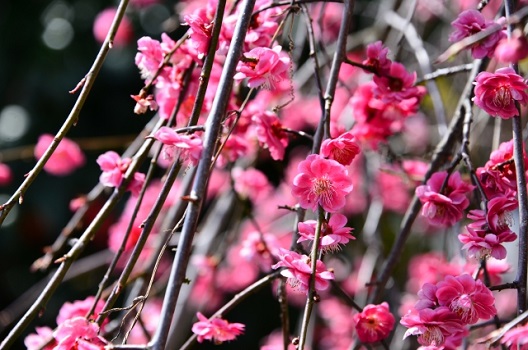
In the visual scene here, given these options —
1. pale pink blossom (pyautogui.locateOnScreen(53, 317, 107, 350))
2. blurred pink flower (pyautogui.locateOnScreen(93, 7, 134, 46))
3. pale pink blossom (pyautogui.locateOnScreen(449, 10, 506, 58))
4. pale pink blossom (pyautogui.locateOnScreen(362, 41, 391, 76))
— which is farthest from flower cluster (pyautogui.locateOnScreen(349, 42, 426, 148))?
blurred pink flower (pyautogui.locateOnScreen(93, 7, 134, 46))

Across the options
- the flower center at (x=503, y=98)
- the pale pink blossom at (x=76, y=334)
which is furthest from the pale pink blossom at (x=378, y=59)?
the pale pink blossom at (x=76, y=334)

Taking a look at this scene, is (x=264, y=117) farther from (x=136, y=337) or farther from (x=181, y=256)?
(x=136, y=337)

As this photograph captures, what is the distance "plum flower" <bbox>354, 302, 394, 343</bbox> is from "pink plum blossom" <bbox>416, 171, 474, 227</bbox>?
0.17m

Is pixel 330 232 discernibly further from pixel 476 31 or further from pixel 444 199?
pixel 476 31

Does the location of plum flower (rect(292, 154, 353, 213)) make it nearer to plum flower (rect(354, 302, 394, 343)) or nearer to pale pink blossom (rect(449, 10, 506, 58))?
plum flower (rect(354, 302, 394, 343))

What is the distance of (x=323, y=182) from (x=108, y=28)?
2133 mm

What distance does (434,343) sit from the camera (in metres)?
0.99

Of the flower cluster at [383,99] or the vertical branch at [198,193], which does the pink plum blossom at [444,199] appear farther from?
the vertical branch at [198,193]

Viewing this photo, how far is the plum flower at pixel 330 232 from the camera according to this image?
3.25 ft

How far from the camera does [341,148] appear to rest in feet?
3.29

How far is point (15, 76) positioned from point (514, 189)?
8.71 feet

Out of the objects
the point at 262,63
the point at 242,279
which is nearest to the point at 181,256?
the point at 262,63

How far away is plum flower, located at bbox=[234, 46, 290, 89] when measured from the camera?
3.50 ft

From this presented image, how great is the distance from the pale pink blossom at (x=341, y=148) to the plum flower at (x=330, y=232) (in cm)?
9
